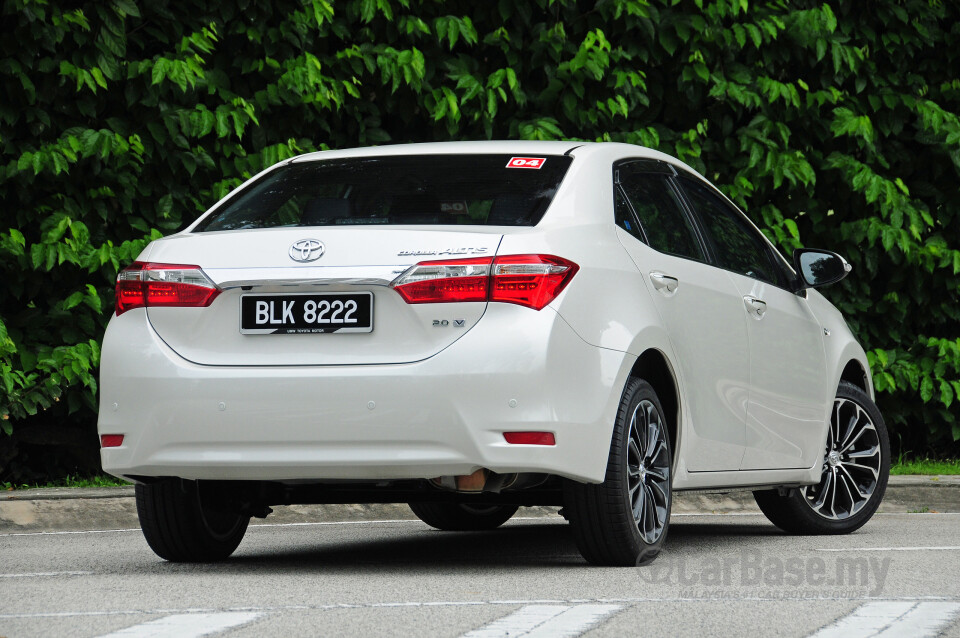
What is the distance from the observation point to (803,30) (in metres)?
10.9

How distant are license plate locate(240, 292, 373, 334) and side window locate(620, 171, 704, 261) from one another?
1340mm

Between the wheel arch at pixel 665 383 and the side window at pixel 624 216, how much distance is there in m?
0.46

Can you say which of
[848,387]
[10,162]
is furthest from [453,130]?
[848,387]

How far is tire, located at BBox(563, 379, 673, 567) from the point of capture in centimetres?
571

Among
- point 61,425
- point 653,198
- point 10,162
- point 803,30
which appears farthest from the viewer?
point 803,30

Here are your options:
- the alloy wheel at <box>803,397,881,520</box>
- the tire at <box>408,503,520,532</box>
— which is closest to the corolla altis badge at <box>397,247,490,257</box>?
the tire at <box>408,503,520,532</box>

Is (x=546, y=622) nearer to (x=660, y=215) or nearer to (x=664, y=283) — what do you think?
(x=664, y=283)

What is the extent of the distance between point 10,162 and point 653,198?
15.0 feet

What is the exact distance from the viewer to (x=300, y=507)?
29.7ft

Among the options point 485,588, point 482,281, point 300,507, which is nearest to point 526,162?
point 482,281

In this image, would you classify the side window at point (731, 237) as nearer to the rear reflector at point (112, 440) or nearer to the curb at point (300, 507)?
the curb at point (300, 507)

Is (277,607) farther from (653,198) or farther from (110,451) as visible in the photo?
(653,198)

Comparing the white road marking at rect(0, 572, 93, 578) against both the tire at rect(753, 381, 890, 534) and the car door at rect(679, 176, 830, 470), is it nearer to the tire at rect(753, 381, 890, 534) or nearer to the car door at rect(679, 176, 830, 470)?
the car door at rect(679, 176, 830, 470)

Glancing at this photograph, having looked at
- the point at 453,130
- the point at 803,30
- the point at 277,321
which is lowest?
the point at 277,321
